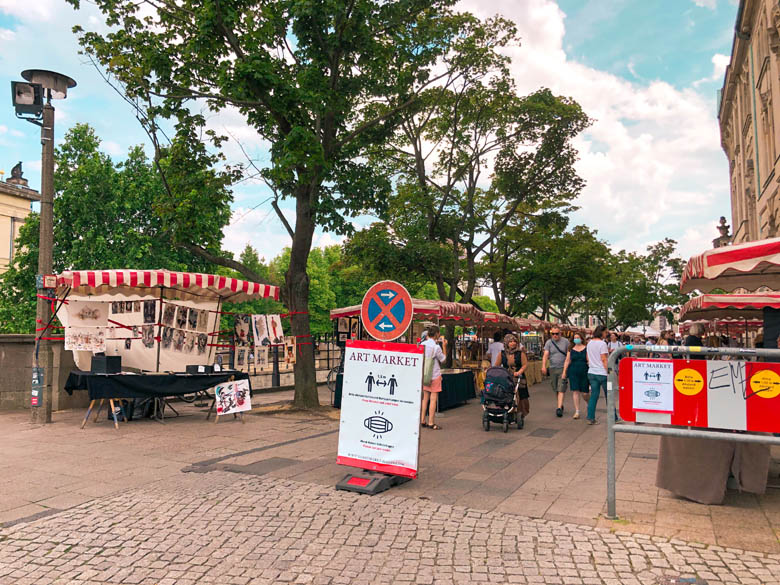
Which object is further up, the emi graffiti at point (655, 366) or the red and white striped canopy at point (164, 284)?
the red and white striped canopy at point (164, 284)

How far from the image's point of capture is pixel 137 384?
10.4 meters

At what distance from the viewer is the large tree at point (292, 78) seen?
11461mm

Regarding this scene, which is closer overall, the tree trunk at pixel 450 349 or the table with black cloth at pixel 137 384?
the table with black cloth at pixel 137 384

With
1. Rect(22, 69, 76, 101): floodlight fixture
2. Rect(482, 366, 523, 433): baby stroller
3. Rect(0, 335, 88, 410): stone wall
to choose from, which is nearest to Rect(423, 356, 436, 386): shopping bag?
Rect(482, 366, 523, 433): baby stroller

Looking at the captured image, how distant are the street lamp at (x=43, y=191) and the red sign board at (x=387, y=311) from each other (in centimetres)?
666

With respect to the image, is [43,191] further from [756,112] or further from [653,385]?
[756,112]

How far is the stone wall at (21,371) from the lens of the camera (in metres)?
12.1

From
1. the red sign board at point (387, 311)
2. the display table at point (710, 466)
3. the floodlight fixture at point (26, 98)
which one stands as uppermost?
the floodlight fixture at point (26, 98)

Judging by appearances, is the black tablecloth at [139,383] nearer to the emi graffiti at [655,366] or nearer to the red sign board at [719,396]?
the red sign board at [719,396]

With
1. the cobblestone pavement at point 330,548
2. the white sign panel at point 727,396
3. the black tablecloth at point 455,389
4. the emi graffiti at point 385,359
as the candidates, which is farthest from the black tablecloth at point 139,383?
the white sign panel at point 727,396

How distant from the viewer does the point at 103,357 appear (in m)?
10.5

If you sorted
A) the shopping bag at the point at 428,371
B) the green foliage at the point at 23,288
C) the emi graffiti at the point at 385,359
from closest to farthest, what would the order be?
the emi graffiti at the point at 385,359 < the shopping bag at the point at 428,371 < the green foliage at the point at 23,288

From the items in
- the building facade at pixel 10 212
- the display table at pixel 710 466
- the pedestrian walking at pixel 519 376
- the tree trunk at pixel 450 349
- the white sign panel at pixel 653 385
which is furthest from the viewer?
the building facade at pixel 10 212

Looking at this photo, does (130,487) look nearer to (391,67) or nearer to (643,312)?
(391,67)
